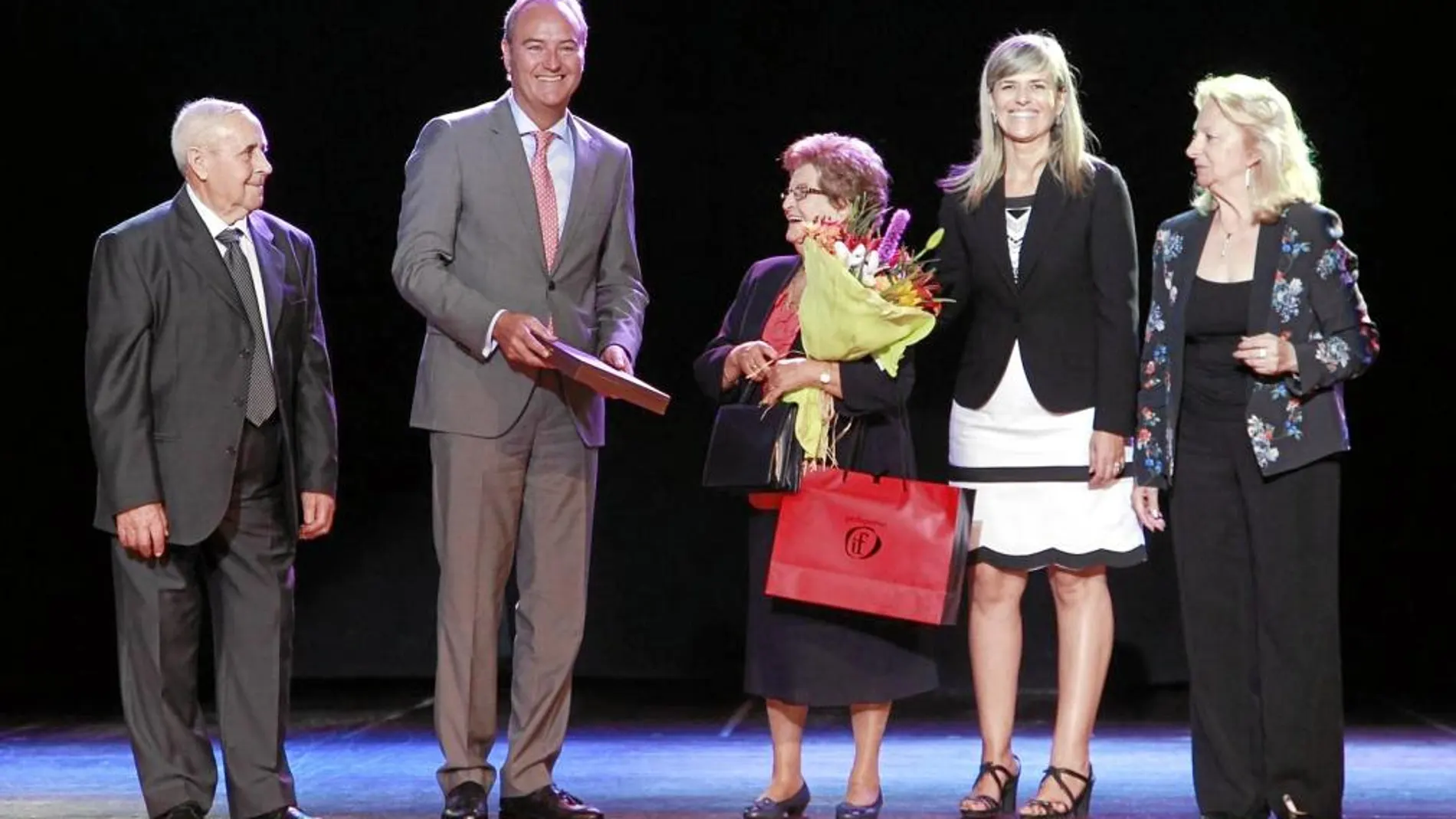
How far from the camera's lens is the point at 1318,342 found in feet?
11.3

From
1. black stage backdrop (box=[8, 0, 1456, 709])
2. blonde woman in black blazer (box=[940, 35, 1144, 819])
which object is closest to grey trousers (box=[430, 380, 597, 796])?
blonde woman in black blazer (box=[940, 35, 1144, 819])

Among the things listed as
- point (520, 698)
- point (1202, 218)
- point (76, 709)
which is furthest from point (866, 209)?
point (76, 709)

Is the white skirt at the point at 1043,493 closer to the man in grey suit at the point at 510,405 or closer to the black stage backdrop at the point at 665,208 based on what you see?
the man in grey suit at the point at 510,405

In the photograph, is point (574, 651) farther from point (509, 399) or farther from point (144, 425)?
point (144, 425)

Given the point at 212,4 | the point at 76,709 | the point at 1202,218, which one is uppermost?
the point at 212,4

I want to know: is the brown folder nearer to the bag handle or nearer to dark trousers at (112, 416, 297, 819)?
the bag handle

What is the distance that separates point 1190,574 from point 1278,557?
A: 7.2 inches

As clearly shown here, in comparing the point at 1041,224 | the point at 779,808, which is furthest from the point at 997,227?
the point at 779,808

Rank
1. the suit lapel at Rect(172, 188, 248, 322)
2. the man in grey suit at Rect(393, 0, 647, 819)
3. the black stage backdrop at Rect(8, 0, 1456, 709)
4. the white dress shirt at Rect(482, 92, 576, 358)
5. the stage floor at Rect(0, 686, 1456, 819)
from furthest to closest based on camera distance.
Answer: the black stage backdrop at Rect(8, 0, 1456, 709)
the stage floor at Rect(0, 686, 1456, 819)
the white dress shirt at Rect(482, 92, 576, 358)
the man in grey suit at Rect(393, 0, 647, 819)
the suit lapel at Rect(172, 188, 248, 322)

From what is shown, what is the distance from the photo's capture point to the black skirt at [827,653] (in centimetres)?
375

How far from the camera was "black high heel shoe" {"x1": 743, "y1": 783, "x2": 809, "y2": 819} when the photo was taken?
3.76m

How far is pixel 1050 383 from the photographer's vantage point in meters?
3.74

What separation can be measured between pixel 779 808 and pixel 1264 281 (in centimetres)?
145

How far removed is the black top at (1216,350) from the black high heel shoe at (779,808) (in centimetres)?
114
